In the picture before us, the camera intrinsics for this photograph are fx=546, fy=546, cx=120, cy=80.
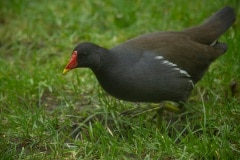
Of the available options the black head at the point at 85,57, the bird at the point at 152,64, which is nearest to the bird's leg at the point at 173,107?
the bird at the point at 152,64

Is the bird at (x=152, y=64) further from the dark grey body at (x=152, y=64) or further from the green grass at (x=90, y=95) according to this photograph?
the green grass at (x=90, y=95)

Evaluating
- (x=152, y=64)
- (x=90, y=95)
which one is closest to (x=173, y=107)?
(x=152, y=64)

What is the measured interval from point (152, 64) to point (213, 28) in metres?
0.91

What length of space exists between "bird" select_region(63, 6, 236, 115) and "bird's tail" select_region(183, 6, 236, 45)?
0.02m

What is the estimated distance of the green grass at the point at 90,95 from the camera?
13.8ft

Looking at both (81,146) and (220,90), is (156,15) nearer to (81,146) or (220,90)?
(220,90)

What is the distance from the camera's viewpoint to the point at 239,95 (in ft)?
16.3

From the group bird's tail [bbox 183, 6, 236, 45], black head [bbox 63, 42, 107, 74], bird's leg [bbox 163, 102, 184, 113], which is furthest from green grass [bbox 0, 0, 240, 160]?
black head [bbox 63, 42, 107, 74]

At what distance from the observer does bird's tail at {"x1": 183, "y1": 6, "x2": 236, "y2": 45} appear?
505 centimetres

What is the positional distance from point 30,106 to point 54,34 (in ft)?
5.41

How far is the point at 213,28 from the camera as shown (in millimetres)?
5172

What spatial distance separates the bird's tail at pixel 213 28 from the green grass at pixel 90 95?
0.70 ft

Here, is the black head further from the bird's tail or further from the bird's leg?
the bird's tail

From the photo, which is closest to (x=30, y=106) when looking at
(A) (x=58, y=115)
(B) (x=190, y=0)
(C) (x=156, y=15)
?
(A) (x=58, y=115)
